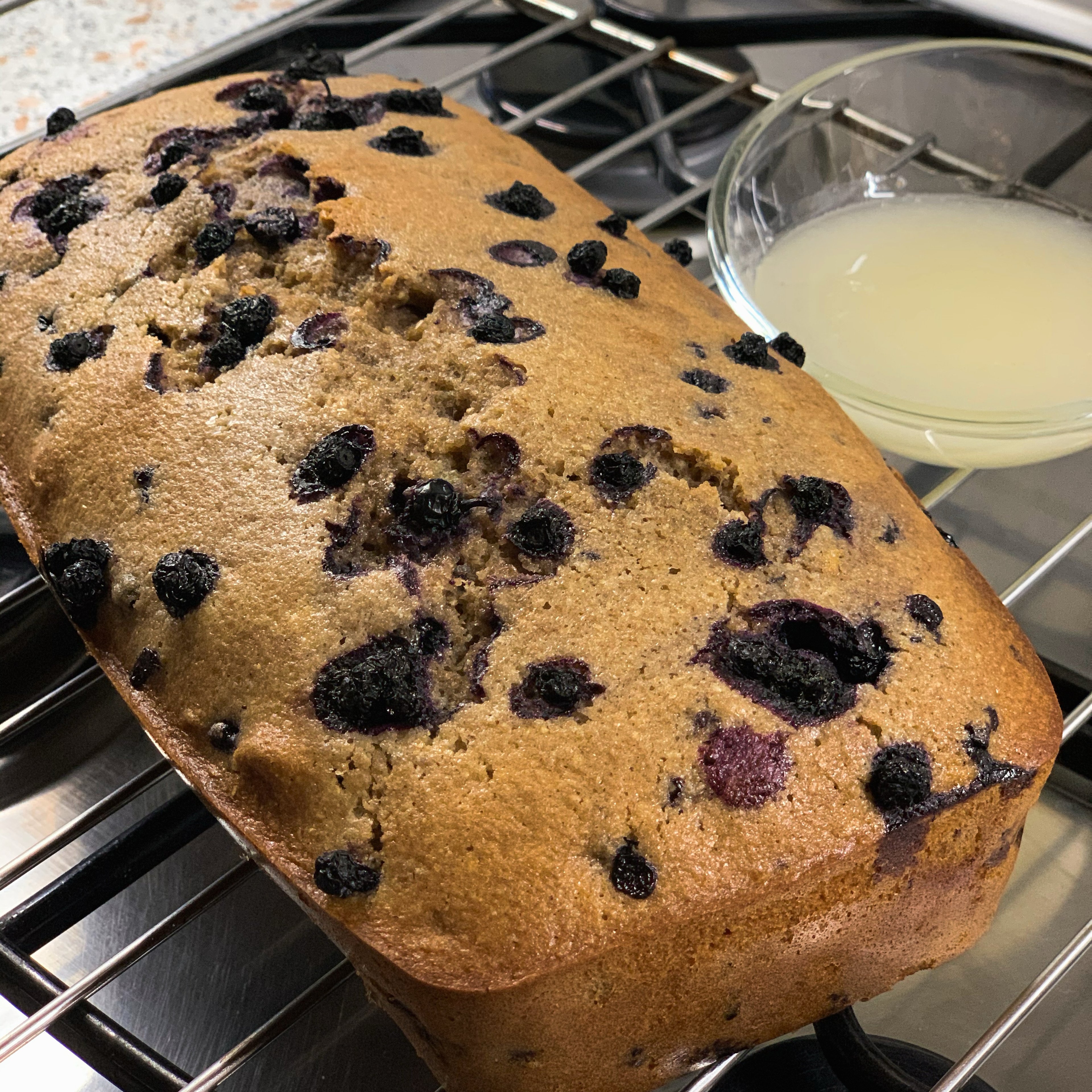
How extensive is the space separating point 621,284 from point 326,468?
0.38m

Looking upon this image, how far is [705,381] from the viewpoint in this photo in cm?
118

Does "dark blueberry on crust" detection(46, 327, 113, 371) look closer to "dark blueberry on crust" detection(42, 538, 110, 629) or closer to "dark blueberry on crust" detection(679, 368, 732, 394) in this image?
"dark blueberry on crust" detection(42, 538, 110, 629)

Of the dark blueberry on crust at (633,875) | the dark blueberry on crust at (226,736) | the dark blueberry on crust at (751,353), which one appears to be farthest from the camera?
the dark blueberry on crust at (751,353)

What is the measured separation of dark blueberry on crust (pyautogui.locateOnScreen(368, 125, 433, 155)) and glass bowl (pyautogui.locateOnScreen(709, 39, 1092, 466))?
0.39 meters

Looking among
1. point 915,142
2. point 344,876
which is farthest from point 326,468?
point 915,142

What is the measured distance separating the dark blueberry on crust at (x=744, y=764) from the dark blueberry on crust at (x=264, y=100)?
2.97ft

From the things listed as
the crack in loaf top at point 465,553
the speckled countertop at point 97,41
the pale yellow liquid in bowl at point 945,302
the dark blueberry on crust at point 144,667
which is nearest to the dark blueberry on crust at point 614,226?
the crack in loaf top at point 465,553

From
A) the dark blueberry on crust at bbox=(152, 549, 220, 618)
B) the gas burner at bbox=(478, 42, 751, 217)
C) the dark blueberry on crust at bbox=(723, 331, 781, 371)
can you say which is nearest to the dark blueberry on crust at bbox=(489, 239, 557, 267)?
the dark blueberry on crust at bbox=(723, 331, 781, 371)

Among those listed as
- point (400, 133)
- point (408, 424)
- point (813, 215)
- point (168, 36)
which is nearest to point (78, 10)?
point (168, 36)

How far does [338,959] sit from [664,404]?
0.63 m

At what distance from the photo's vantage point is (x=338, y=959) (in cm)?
120

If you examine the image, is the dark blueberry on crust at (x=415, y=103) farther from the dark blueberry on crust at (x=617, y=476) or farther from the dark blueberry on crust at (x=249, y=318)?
the dark blueberry on crust at (x=617, y=476)

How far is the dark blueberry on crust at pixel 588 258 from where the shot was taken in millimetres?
1251

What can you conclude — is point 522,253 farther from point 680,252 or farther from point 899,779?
point 899,779
